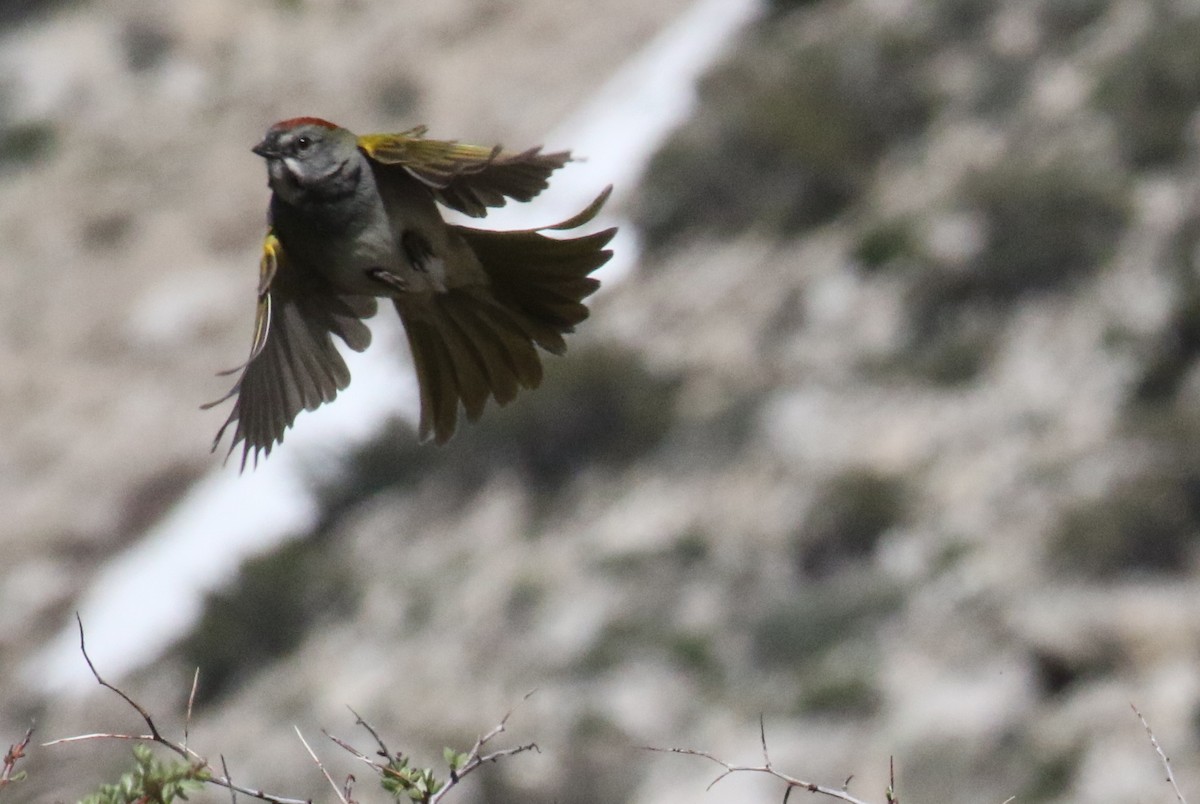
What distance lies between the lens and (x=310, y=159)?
288 cm

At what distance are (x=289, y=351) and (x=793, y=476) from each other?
38.0 feet

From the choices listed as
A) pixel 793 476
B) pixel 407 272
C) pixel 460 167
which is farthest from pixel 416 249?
pixel 793 476

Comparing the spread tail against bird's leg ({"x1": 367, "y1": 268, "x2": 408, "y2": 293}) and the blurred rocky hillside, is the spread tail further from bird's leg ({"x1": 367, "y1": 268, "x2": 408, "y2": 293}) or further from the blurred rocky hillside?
the blurred rocky hillside

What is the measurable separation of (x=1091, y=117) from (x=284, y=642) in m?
9.42

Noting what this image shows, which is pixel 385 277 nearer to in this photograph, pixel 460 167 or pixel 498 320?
pixel 460 167

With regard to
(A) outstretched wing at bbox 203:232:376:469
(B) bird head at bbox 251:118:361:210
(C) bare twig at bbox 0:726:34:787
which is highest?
(B) bird head at bbox 251:118:361:210

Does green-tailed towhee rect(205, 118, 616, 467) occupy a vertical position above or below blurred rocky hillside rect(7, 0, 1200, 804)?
below

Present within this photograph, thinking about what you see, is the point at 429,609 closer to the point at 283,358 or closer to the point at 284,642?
the point at 284,642

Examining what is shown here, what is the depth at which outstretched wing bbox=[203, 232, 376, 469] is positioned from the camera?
9.74 feet

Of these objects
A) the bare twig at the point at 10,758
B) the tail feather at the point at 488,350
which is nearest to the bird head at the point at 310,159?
the tail feather at the point at 488,350

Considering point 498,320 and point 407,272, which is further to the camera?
point 498,320

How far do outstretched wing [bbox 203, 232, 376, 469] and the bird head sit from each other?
116 millimetres

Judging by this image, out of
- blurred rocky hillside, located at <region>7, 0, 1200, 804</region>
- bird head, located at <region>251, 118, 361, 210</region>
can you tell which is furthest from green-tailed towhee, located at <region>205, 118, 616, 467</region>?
blurred rocky hillside, located at <region>7, 0, 1200, 804</region>

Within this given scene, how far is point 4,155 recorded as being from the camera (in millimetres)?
29578
